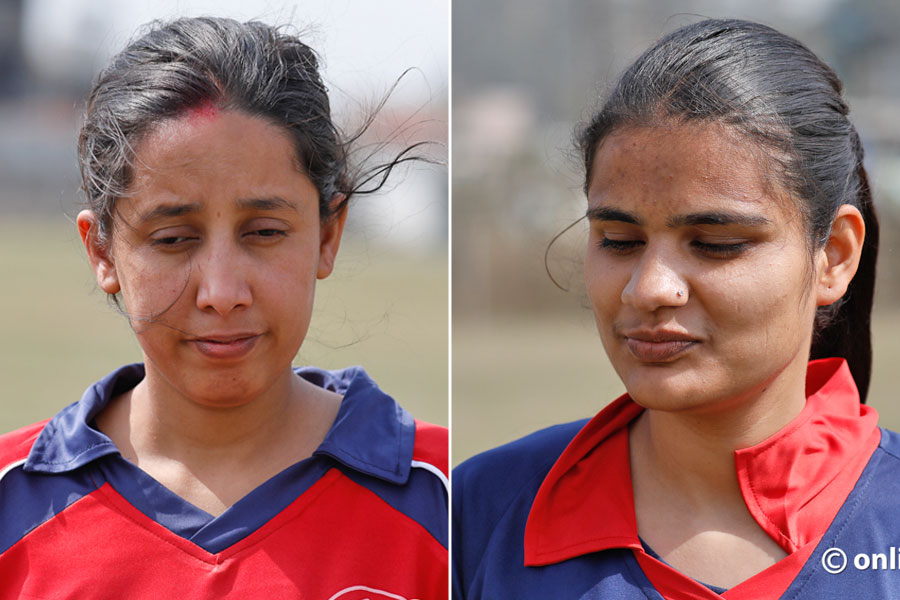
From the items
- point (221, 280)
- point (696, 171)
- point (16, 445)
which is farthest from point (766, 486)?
point (16, 445)

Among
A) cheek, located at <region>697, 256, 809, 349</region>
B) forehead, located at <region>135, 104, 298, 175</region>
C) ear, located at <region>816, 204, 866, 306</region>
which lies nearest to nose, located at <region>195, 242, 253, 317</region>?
forehead, located at <region>135, 104, 298, 175</region>

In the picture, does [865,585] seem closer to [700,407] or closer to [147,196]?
[700,407]

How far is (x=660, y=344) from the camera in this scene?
1943mm

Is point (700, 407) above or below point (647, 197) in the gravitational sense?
below

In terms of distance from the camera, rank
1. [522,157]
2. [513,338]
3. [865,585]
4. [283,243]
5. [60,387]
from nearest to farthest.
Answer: [865,585]
[283,243]
[60,387]
[513,338]
[522,157]

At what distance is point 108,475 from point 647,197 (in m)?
1.16

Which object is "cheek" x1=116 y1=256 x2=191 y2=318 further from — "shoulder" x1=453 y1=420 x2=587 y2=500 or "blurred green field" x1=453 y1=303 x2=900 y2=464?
"blurred green field" x1=453 y1=303 x2=900 y2=464

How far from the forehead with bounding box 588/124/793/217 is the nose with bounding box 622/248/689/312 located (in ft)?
0.33

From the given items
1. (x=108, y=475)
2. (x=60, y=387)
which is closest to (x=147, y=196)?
(x=108, y=475)

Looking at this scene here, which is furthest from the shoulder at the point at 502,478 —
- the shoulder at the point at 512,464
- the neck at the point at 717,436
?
the neck at the point at 717,436

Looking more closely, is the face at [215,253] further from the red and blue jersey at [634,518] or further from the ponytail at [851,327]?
the ponytail at [851,327]

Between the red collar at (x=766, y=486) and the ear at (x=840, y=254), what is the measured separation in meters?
0.22

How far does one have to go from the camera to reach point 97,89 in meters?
2.12

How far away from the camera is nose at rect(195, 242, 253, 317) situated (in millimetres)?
1926
